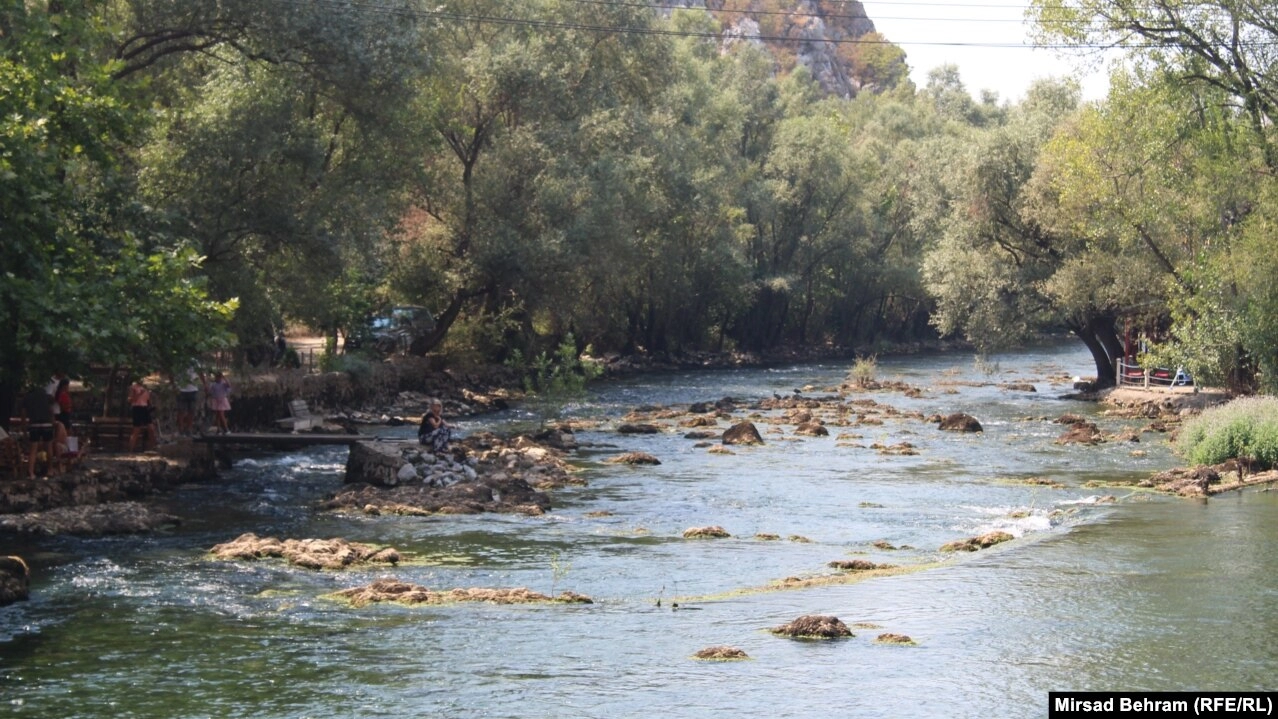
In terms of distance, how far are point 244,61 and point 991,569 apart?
80.0 ft

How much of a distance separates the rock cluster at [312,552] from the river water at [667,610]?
47 centimetres

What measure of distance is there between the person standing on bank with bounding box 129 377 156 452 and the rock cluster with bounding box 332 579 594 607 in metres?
12.5

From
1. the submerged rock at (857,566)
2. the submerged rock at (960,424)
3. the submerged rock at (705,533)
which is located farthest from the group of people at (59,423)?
the submerged rock at (960,424)

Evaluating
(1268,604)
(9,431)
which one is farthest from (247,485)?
(1268,604)

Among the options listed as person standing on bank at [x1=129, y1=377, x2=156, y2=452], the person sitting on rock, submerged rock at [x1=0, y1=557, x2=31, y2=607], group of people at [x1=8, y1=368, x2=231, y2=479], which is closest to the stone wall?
the person sitting on rock

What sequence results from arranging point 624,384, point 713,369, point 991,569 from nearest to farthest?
point 991,569 → point 624,384 → point 713,369

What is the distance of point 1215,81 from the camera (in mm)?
38031

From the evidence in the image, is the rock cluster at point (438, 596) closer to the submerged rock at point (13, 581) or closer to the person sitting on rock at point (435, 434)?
the submerged rock at point (13, 581)

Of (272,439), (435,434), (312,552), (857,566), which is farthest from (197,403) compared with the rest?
(857,566)

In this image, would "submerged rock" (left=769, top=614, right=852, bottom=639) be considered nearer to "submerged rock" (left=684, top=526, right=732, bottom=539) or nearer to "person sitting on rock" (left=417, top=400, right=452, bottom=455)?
"submerged rock" (left=684, top=526, right=732, bottom=539)

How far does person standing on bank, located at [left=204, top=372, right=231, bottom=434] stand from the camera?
31.8m

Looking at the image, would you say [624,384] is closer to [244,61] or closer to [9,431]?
[244,61]

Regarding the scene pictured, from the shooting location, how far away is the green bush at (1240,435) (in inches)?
1168

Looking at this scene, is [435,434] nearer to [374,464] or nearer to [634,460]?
[374,464]
